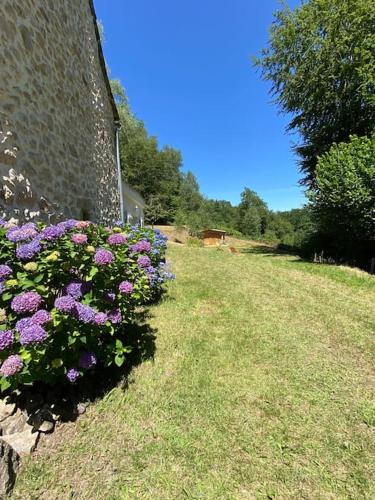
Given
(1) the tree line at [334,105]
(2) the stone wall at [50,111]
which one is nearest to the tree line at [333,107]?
(1) the tree line at [334,105]

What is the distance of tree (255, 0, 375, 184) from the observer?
11.0m

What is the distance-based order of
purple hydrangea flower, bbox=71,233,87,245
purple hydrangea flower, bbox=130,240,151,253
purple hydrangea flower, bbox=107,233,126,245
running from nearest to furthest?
purple hydrangea flower, bbox=71,233,87,245 < purple hydrangea flower, bbox=107,233,126,245 < purple hydrangea flower, bbox=130,240,151,253

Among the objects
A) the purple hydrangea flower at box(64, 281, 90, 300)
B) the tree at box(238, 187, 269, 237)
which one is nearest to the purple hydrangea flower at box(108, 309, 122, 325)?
the purple hydrangea flower at box(64, 281, 90, 300)

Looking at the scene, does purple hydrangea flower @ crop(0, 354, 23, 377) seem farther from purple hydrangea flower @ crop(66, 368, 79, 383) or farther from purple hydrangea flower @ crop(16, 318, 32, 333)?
purple hydrangea flower @ crop(66, 368, 79, 383)

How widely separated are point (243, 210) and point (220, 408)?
5319cm

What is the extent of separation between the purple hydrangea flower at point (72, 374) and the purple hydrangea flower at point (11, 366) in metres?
0.36

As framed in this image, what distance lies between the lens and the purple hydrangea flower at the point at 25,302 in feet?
6.02

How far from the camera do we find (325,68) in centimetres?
1208

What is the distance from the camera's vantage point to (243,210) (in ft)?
176

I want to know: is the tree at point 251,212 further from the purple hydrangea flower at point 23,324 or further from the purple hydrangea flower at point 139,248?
the purple hydrangea flower at point 23,324

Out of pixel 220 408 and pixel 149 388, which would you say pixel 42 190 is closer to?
pixel 149 388

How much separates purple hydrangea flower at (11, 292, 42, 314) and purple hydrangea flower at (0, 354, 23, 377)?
0.31 m

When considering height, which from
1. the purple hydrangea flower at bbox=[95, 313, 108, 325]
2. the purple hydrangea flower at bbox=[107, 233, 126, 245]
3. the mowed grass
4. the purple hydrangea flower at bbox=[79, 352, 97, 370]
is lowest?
the mowed grass

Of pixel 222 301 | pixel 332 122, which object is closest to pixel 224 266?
pixel 222 301
